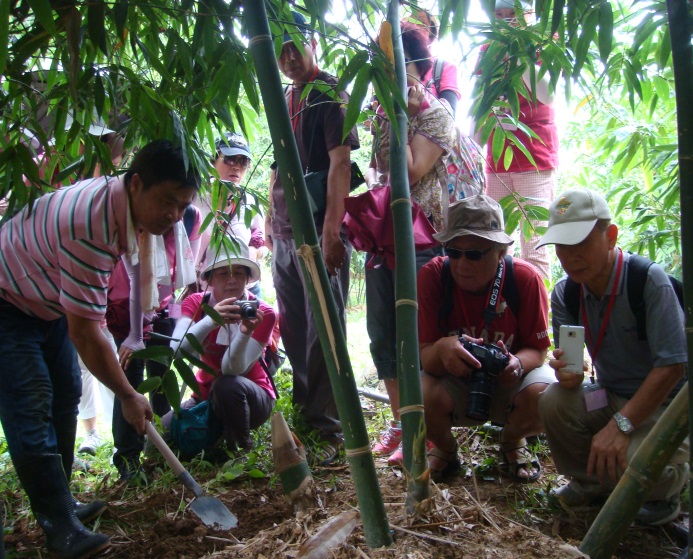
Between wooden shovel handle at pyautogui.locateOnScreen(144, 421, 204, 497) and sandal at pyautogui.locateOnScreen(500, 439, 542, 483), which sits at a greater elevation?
wooden shovel handle at pyautogui.locateOnScreen(144, 421, 204, 497)

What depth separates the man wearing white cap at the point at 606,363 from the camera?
238 centimetres

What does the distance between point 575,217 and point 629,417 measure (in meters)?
0.76

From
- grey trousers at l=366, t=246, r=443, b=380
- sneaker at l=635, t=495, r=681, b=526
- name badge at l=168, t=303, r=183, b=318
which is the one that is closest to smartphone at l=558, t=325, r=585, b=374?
sneaker at l=635, t=495, r=681, b=526

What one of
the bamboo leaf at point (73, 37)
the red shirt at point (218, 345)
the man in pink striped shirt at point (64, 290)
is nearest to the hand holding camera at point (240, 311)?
the red shirt at point (218, 345)

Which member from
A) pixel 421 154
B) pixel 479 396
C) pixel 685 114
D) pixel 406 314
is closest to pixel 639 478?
pixel 406 314

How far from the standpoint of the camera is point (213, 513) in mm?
2723

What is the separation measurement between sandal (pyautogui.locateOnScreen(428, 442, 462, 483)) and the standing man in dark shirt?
0.56m

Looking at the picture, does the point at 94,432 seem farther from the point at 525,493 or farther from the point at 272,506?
the point at 525,493

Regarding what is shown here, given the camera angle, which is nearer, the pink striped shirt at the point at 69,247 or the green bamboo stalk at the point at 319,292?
the green bamboo stalk at the point at 319,292

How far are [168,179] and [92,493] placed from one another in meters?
1.85

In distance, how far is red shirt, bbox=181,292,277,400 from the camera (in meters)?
3.58

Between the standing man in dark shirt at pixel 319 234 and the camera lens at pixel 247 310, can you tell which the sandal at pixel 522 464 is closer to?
the standing man in dark shirt at pixel 319 234

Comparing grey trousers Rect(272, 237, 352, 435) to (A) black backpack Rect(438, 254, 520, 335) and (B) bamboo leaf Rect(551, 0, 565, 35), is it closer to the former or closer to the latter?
(A) black backpack Rect(438, 254, 520, 335)

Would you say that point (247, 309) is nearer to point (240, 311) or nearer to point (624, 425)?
point (240, 311)
